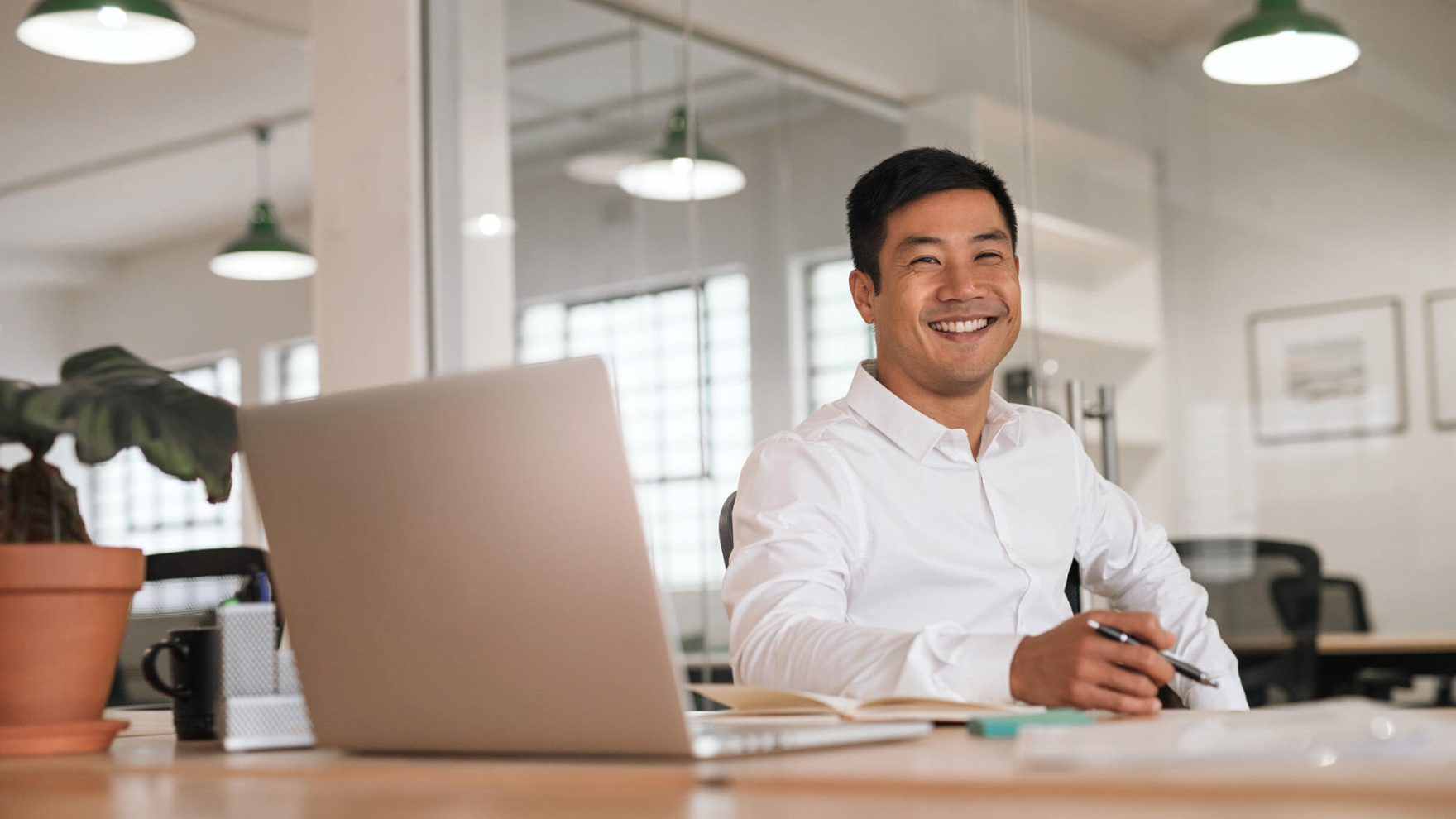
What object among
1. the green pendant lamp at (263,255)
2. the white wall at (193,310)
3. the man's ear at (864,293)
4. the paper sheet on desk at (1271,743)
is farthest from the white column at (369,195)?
the white wall at (193,310)

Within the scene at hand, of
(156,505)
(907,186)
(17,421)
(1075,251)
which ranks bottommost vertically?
(17,421)

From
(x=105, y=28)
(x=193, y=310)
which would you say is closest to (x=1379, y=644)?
(x=105, y=28)

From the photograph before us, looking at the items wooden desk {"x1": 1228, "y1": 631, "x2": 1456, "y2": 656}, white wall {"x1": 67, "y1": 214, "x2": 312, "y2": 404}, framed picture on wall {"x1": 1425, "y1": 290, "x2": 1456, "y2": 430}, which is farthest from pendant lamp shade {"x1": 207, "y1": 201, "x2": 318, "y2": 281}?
framed picture on wall {"x1": 1425, "y1": 290, "x2": 1456, "y2": 430}

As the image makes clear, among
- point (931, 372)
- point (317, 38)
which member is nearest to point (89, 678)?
point (931, 372)

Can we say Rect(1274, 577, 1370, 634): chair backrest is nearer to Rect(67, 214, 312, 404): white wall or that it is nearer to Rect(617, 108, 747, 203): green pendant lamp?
Rect(617, 108, 747, 203): green pendant lamp

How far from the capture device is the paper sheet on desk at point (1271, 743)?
677mm

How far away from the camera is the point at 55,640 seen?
47.6 inches

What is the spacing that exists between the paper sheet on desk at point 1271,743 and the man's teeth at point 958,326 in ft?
4.01

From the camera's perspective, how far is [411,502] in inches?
37.4

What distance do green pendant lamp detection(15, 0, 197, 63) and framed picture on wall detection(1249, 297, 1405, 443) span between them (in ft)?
8.21

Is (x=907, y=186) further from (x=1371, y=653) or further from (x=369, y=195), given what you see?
(x=369, y=195)

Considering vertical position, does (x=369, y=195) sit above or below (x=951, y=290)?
above

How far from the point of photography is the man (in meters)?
1.74

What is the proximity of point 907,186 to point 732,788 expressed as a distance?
1.38m
